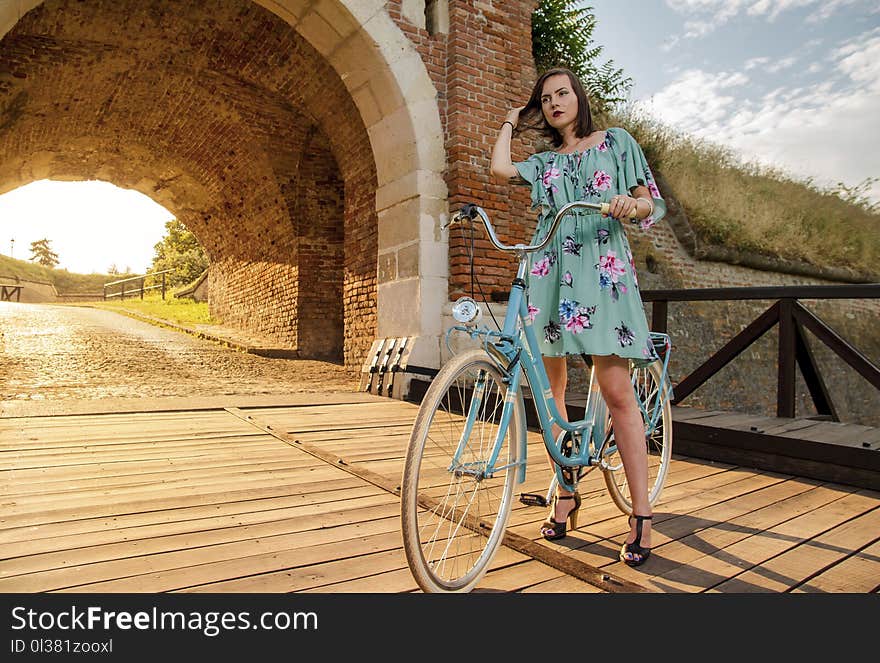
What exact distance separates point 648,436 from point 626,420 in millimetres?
503

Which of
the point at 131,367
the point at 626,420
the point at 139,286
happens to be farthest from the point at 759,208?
the point at 139,286

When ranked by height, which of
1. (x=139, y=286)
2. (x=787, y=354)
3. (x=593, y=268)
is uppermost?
(x=139, y=286)

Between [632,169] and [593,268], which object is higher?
[632,169]

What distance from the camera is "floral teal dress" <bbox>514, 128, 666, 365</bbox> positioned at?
6.27 ft

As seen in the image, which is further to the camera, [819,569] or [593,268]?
[593,268]

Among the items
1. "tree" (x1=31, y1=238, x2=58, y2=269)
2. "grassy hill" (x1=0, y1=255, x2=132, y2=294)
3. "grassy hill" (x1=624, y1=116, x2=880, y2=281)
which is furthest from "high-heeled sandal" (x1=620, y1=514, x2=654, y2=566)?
"tree" (x1=31, y1=238, x2=58, y2=269)

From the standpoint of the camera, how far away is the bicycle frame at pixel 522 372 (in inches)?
64.9

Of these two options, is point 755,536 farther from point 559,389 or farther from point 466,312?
point 466,312

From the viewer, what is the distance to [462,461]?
5.22 ft

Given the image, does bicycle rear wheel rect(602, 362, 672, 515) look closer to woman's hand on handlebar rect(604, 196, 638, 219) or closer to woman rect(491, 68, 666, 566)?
woman rect(491, 68, 666, 566)

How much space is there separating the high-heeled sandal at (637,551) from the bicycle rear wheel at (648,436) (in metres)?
0.25

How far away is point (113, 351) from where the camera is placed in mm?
9078

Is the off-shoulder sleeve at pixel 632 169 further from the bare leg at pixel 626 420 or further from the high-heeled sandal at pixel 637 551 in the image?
the high-heeled sandal at pixel 637 551

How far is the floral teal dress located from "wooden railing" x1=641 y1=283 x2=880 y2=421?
1.78m
